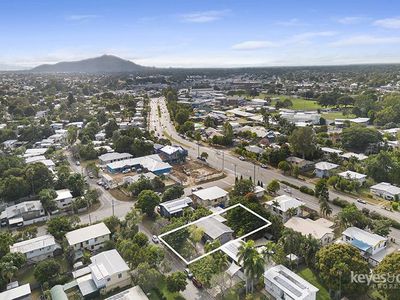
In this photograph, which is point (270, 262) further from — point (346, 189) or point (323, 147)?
point (323, 147)

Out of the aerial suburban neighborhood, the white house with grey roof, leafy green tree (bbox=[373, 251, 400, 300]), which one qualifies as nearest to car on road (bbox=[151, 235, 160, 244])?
the aerial suburban neighborhood

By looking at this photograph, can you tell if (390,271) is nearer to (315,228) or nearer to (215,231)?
(315,228)

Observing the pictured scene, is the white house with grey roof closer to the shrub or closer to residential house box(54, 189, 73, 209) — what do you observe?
the shrub

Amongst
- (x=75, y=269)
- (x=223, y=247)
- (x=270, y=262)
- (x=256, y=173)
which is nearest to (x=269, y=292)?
(x=270, y=262)

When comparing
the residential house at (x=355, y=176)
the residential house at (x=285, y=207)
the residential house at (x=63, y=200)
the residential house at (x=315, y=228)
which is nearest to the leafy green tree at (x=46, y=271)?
the residential house at (x=63, y=200)

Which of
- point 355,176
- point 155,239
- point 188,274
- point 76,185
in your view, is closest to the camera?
point 188,274

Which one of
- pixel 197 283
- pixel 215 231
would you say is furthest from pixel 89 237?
pixel 215 231

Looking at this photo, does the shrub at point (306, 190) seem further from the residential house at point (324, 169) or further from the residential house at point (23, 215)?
the residential house at point (23, 215)
